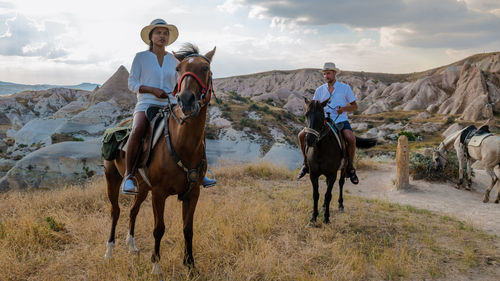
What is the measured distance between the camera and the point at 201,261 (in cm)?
387

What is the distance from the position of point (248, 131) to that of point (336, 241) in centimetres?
1613

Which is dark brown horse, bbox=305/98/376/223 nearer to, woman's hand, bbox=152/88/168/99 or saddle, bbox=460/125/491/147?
woman's hand, bbox=152/88/168/99

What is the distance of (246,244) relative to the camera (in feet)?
14.1

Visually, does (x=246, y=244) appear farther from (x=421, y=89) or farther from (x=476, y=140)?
(x=421, y=89)

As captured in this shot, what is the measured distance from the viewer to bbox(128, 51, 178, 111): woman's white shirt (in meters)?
3.78

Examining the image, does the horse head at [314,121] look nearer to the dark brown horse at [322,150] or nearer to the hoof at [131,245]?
the dark brown horse at [322,150]

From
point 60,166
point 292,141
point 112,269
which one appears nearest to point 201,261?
point 112,269

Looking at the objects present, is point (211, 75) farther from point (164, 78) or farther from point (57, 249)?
point (57, 249)

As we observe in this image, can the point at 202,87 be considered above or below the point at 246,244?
above

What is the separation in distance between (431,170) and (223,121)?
14.8 meters

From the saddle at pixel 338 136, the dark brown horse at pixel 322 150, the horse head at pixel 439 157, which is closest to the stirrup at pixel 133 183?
the dark brown horse at pixel 322 150

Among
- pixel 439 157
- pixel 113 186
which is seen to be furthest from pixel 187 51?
pixel 439 157

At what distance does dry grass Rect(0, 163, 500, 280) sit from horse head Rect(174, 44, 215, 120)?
220cm

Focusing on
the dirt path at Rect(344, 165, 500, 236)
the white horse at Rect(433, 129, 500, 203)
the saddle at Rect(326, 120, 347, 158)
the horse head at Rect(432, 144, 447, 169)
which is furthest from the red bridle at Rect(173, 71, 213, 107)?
the horse head at Rect(432, 144, 447, 169)
